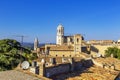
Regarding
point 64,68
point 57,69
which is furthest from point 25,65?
point 64,68

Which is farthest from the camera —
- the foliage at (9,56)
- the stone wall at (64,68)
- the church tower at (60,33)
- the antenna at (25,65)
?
the church tower at (60,33)

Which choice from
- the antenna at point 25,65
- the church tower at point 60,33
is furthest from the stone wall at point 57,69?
the church tower at point 60,33

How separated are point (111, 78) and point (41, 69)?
10.7m

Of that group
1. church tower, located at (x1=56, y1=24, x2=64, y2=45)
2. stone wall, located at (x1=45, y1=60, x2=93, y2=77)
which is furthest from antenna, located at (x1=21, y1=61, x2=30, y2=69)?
church tower, located at (x1=56, y1=24, x2=64, y2=45)

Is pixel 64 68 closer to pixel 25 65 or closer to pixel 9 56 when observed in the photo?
pixel 25 65

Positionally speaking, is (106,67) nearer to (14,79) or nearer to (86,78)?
(86,78)

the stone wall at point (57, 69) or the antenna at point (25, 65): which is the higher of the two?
the antenna at point (25, 65)

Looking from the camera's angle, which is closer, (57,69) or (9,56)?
(57,69)

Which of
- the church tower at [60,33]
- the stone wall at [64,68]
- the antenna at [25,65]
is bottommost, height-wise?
the stone wall at [64,68]

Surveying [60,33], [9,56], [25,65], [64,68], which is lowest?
[64,68]

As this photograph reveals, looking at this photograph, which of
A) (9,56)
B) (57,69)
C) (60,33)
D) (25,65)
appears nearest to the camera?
(25,65)

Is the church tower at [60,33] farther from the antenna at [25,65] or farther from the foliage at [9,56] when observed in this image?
the antenna at [25,65]

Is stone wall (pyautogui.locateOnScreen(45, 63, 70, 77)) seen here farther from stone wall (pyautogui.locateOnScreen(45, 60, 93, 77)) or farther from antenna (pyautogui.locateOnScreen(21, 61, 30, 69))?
antenna (pyautogui.locateOnScreen(21, 61, 30, 69))

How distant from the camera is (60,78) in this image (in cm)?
2677
